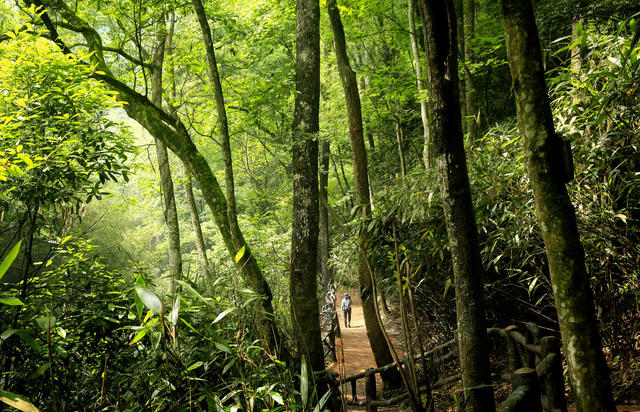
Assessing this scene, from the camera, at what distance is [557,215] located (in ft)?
7.02

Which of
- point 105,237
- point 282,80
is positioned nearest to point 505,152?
point 282,80

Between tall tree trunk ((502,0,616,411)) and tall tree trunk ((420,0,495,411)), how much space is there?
34cm

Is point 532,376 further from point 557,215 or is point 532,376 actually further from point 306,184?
point 306,184

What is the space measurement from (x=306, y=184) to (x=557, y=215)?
3.35 m

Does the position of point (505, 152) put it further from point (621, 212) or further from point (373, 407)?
point (373, 407)

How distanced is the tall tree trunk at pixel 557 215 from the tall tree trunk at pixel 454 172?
339 millimetres

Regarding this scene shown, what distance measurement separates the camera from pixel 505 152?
4672 mm

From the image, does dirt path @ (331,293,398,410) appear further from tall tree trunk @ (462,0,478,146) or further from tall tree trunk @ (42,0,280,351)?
tall tree trunk @ (462,0,478,146)

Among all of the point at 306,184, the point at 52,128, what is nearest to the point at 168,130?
the point at 306,184

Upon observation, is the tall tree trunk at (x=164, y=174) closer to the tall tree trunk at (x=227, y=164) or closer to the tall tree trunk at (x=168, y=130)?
the tall tree trunk at (x=168, y=130)

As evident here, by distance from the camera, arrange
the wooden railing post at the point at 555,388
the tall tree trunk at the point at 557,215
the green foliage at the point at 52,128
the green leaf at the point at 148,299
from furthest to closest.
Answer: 1. the green foliage at the point at 52,128
2. the wooden railing post at the point at 555,388
3. the tall tree trunk at the point at 557,215
4. the green leaf at the point at 148,299

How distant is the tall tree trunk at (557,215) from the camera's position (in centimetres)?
205

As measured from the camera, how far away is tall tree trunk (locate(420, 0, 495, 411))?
2178 mm

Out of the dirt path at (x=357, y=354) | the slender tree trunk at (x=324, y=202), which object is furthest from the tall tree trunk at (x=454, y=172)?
the slender tree trunk at (x=324, y=202)
